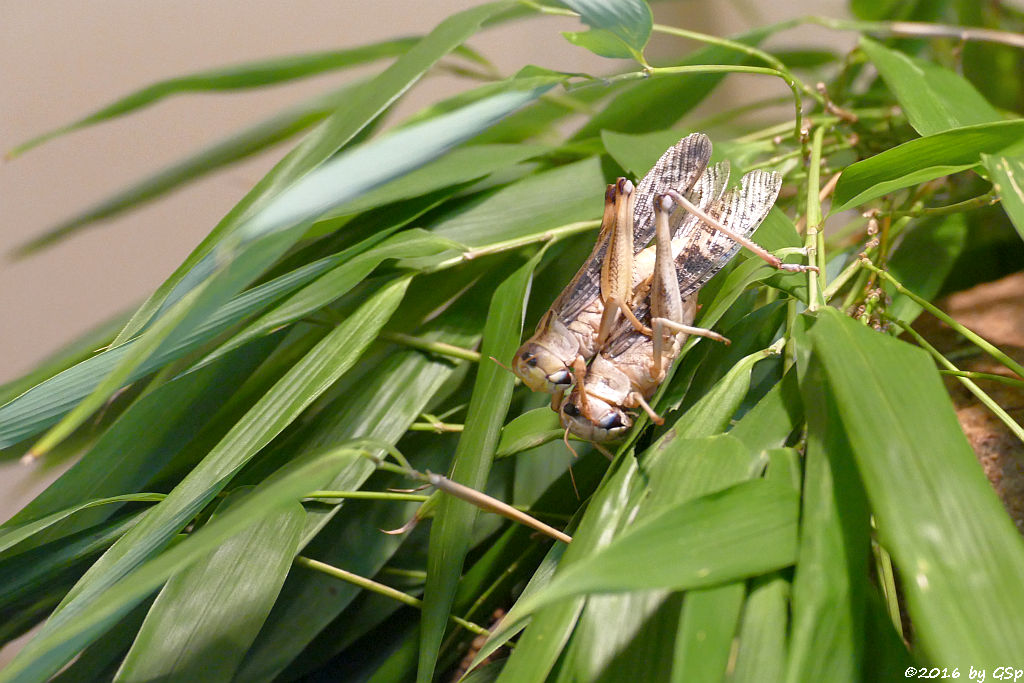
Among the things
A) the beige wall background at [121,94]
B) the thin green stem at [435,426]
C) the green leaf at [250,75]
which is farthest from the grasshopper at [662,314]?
the beige wall background at [121,94]

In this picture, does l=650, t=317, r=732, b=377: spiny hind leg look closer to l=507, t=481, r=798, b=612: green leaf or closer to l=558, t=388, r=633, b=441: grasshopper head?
l=558, t=388, r=633, b=441: grasshopper head

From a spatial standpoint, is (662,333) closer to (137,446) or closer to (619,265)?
(619,265)

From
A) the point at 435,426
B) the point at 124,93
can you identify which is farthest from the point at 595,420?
the point at 124,93

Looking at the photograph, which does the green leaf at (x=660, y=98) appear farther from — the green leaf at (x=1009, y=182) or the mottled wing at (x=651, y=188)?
the green leaf at (x=1009, y=182)

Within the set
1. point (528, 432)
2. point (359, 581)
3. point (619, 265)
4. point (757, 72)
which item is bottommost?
point (359, 581)

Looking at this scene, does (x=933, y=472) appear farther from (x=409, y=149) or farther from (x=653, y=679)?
(x=409, y=149)

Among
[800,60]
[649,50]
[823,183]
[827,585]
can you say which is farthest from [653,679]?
[649,50]

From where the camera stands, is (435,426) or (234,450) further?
(435,426)
